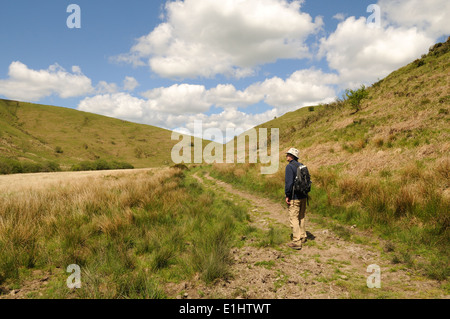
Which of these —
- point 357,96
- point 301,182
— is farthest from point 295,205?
point 357,96

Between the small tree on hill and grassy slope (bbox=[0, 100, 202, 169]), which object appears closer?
the small tree on hill

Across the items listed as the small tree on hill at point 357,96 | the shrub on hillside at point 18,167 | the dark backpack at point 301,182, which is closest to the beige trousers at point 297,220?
the dark backpack at point 301,182

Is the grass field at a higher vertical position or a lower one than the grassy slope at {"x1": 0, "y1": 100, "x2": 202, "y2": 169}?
lower

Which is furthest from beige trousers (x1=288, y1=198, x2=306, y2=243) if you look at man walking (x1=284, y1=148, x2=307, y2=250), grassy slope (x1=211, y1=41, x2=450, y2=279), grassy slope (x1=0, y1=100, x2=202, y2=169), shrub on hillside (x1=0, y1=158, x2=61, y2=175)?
grassy slope (x1=0, y1=100, x2=202, y2=169)

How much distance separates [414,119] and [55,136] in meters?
150

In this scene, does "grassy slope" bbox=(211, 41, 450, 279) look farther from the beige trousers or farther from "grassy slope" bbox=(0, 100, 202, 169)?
"grassy slope" bbox=(0, 100, 202, 169)

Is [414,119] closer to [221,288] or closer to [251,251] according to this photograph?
[251,251]

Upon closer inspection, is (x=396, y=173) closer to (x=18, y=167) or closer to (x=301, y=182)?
(x=301, y=182)

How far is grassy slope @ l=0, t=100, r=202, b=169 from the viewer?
313ft

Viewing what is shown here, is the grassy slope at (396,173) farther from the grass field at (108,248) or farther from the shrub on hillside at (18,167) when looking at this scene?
the shrub on hillside at (18,167)

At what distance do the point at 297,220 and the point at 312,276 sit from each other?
1909 millimetres

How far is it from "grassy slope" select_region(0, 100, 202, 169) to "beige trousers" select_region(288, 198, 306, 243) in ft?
339

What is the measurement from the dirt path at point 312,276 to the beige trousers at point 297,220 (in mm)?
315
